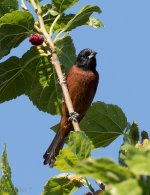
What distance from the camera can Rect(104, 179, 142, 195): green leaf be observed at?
1117 millimetres

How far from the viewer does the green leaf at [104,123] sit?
2.78 metres

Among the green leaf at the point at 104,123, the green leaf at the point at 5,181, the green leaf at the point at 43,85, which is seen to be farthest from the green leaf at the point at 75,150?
the green leaf at the point at 43,85

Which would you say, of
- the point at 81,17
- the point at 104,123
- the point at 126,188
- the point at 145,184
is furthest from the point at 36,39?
the point at 126,188

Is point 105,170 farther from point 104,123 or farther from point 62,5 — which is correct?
point 62,5

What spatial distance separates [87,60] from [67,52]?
212 cm

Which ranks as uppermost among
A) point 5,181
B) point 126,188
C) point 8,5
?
point 8,5

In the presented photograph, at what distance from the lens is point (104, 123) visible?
290 cm

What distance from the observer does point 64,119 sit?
4.83 meters

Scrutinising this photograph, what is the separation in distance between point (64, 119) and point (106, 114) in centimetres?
199

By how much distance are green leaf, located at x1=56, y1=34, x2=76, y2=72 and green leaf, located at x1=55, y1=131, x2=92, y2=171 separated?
5.91ft

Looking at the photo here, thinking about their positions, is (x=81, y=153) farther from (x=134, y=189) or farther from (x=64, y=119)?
(x=64, y=119)

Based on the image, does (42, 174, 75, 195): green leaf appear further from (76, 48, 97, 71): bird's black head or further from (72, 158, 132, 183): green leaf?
(76, 48, 97, 71): bird's black head

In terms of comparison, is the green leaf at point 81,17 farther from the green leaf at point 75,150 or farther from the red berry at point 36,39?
the green leaf at point 75,150

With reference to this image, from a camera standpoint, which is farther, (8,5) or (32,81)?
(32,81)
